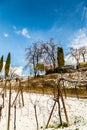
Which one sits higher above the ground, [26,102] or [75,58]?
[75,58]

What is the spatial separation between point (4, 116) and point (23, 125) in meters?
1.75

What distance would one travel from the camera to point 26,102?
1446cm

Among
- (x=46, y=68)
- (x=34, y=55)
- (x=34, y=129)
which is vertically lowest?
(x=34, y=129)

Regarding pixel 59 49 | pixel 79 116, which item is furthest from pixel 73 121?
pixel 59 49

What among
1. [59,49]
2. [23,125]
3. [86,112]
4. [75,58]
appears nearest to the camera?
[23,125]

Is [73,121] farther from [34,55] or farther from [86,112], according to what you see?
[34,55]

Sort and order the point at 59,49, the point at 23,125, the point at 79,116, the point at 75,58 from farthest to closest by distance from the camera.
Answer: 1. the point at 75,58
2. the point at 59,49
3. the point at 79,116
4. the point at 23,125

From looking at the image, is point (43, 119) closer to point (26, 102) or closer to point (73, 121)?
point (73, 121)

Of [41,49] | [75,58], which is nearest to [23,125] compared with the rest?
[41,49]

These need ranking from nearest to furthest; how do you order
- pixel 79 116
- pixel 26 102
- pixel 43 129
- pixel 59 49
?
pixel 43 129 → pixel 79 116 → pixel 26 102 → pixel 59 49

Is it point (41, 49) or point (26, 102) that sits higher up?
point (41, 49)

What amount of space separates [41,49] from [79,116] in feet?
120

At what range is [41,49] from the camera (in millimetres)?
47250

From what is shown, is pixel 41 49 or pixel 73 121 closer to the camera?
pixel 73 121
